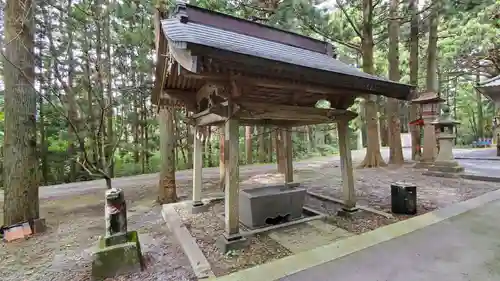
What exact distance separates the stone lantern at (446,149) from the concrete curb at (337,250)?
3824 millimetres

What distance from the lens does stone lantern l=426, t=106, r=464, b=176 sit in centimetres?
760

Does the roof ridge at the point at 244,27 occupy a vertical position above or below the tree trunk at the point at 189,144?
above

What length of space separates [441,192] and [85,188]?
34.3 feet

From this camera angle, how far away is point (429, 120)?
9.03m

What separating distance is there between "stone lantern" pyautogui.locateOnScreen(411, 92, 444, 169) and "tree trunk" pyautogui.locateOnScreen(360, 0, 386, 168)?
4.68ft

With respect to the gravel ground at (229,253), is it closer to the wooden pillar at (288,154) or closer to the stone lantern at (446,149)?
the wooden pillar at (288,154)

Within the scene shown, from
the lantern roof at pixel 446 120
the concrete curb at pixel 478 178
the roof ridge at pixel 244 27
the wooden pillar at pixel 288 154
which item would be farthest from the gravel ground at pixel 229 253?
the lantern roof at pixel 446 120

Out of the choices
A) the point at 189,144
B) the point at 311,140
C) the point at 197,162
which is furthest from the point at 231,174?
the point at 311,140

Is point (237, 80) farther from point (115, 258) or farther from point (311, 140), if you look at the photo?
point (311, 140)

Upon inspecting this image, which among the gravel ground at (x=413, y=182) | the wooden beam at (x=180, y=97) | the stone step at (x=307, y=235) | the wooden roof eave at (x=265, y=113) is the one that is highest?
the wooden beam at (x=180, y=97)

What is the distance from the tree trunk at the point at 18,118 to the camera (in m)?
4.03

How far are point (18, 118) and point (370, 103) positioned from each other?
409 inches

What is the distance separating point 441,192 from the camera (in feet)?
19.0

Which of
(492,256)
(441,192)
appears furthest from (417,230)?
(441,192)
